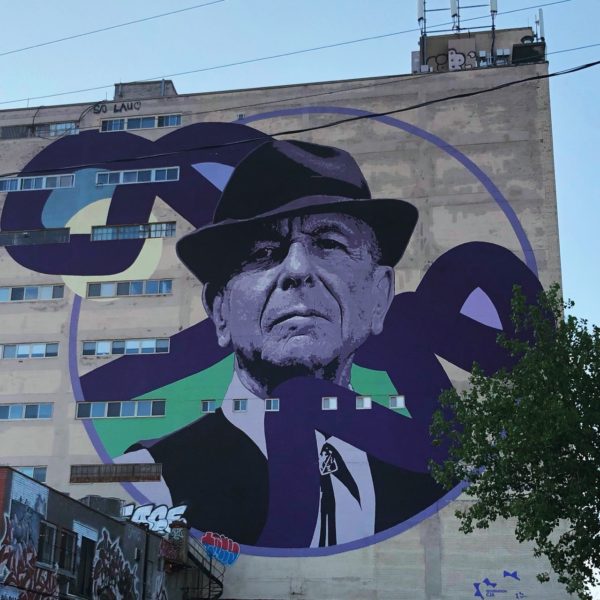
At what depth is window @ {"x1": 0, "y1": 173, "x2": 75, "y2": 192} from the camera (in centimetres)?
7106

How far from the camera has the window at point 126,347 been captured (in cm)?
6512

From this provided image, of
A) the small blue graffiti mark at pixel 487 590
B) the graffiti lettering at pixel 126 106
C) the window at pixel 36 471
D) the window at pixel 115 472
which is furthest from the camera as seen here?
the graffiti lettering at pixel 126 106

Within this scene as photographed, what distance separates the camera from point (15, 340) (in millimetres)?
67188

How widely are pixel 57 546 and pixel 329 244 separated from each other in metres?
29.4

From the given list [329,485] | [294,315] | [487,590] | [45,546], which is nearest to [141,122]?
[294,315]

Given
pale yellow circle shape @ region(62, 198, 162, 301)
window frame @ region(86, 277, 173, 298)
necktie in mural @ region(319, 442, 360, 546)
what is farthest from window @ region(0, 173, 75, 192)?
necktie in mural @ region(319, 442, 360, 546)

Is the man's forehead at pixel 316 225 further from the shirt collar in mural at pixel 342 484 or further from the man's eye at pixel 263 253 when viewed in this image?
the shirt collar in mural at pixel 342 484

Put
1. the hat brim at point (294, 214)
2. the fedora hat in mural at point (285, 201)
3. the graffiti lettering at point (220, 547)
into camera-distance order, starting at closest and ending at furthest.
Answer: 1. the graffiti lettering at point (220, 547)
2. the hat brim at point (294, 214)
3. the fedora hat in mural at point (285, 201)

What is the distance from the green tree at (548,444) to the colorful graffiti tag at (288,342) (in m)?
21.6

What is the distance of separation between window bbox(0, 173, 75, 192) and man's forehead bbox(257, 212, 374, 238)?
14.8m

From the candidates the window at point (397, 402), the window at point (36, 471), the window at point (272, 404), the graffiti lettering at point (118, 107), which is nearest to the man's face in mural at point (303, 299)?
the window at point (272, 404)

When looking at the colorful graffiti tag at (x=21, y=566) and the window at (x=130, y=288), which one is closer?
the colorful graffiti tag at (x=21, y=566)

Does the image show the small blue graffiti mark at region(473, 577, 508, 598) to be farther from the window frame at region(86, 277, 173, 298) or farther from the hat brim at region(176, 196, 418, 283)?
the window frame at region(86, 277, 173, 298)

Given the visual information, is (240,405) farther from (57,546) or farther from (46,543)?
(46,543)
